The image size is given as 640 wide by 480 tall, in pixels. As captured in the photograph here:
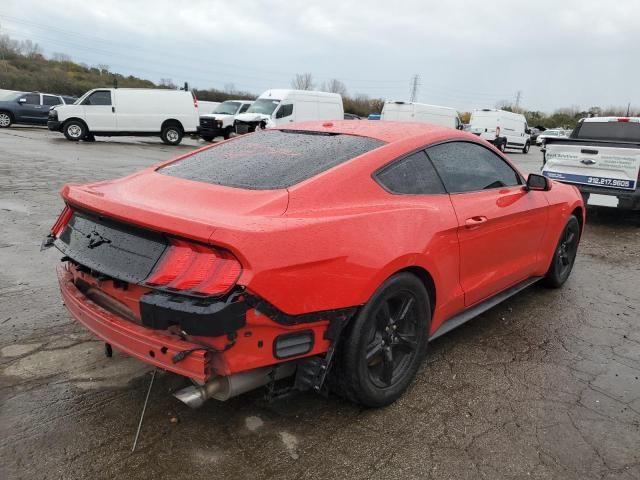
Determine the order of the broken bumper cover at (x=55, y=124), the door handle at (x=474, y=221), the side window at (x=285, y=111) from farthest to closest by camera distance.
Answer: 1. the side window at (x=285, y=111)
2. the broken bumper cover at (x=55, y=124)
3. the door handle at (x=474, y=221)

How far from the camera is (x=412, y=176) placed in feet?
9.78

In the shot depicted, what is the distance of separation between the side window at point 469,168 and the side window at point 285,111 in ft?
54.5

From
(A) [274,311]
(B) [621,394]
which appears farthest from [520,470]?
(A) [274,311]

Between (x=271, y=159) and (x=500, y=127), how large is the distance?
89.5 feet

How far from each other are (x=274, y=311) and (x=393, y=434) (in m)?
0.97

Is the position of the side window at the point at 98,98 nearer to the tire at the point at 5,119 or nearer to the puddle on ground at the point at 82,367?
the tire at the point at 5,119

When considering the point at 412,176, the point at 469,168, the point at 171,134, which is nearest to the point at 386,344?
the point at 412,176

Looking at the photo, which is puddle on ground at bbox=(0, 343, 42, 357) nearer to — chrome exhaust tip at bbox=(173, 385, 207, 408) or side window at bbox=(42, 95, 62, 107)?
chrome exhaust tip at bbox=(173, 385, 207, 408)

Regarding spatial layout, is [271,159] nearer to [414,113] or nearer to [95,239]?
[95,239]

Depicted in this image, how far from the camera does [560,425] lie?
269 centimetres

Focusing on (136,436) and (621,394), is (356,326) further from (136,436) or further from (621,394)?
(621,394)

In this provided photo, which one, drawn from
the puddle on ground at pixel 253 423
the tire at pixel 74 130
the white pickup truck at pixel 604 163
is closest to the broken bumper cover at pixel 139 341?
the puddle on ground at pixel 253 423

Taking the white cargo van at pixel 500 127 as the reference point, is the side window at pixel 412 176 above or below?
below

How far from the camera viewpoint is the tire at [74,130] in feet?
59.5
